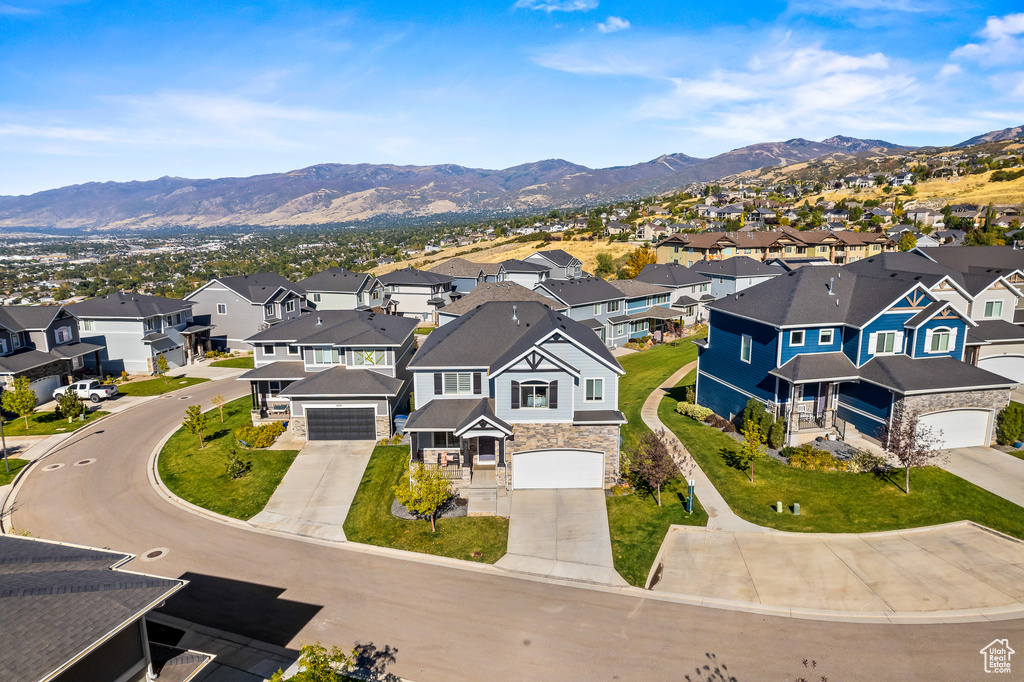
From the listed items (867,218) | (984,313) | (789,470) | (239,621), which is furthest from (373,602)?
(867,218)

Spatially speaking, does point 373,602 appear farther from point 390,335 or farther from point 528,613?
point 390,335

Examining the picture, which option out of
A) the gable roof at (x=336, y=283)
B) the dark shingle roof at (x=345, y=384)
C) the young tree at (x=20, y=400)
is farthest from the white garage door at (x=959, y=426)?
the gable roof at (x=336, y=283)

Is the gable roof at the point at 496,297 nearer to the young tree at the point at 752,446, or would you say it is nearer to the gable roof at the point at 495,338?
the gable roof at the point at 495,338

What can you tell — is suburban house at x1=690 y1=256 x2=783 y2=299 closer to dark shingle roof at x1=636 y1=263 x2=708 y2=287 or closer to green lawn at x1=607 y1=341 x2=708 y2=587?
dark shingle roof at x1=636 y1=263 x2=708 y2=287

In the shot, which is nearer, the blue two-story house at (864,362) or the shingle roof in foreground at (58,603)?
the shingle roof in foreground at (58,603)

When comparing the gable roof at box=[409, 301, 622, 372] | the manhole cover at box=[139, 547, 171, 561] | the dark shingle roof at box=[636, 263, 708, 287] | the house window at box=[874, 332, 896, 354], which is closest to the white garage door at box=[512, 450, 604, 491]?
the gable roof at box=[409, 301, 622, 372]
